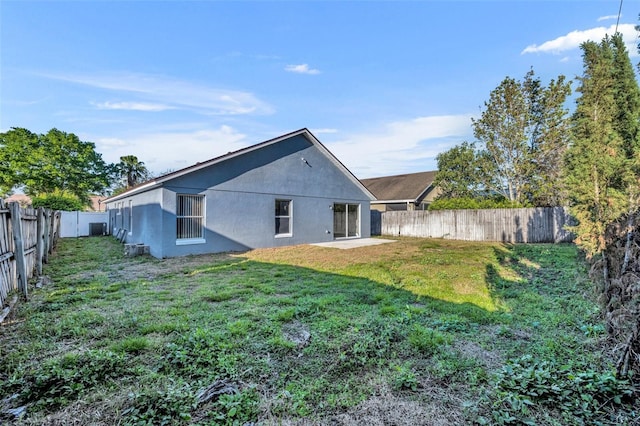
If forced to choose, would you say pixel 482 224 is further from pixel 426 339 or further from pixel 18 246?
pixel 18 246

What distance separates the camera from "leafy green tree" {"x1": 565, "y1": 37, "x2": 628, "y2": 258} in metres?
Answer: 3.46

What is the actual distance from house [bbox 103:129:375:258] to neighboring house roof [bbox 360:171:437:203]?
7585mm

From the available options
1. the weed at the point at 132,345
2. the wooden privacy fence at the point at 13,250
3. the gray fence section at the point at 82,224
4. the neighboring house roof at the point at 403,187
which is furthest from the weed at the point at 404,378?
the gray fence section at the point at 82,224

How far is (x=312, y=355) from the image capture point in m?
3.10

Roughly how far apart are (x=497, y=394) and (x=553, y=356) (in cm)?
115

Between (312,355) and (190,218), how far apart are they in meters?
8.85

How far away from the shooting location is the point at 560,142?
16844 millimetres

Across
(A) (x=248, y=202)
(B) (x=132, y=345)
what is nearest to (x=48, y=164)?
(A) (x=248, y=202)

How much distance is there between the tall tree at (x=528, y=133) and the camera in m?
16.9

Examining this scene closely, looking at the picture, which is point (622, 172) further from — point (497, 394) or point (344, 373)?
point (344, 373)

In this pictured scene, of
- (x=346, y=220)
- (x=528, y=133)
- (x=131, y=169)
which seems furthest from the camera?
(x=131, y=169)

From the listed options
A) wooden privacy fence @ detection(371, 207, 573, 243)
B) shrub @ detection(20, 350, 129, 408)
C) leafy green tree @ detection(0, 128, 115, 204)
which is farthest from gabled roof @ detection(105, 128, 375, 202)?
leafy green tree @ detection(0, 128, 115, 204)

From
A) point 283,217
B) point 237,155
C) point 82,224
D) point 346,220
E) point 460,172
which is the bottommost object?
point 82,224

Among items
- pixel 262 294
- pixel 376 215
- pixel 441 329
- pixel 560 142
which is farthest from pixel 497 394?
pixel 560 142
